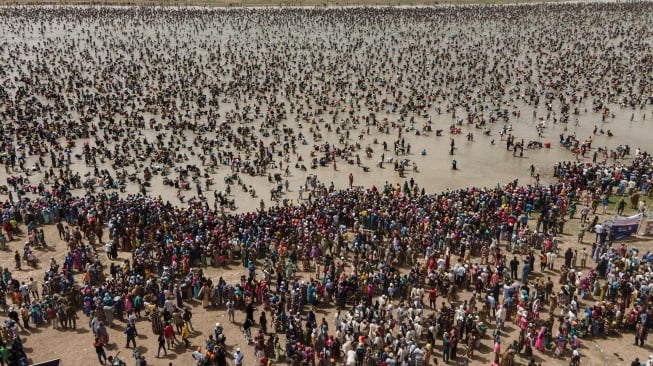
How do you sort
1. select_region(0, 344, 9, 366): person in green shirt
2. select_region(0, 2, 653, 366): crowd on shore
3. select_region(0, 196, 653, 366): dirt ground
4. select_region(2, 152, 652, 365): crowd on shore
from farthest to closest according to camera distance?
select_region(0, 2, 653, 366): crowd on shore
select_region(2, 152, 652, 365): crowd on shore
select_region(0, 196, 653, 366): dirt ground
select_region(0, 344, 9, 366): person in green shirt

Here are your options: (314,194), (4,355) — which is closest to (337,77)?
(314,194)

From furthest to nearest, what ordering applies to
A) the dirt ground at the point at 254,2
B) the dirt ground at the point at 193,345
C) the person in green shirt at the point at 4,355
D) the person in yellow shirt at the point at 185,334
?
1. the dirt ground at the point at 254,2
2. the person in yellow shirt at the point at 185,334
3. the dirt ground at the point at 193,345
4. the person in green shirt at the point at 4,355

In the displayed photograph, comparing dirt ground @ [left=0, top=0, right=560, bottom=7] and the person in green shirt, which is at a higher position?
dirt ground @ [left=0, top=0, right=560, bottom=7]

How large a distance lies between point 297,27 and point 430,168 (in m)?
64.9

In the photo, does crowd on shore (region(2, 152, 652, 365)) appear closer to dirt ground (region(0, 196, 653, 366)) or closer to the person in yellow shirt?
the person in yellow shirt

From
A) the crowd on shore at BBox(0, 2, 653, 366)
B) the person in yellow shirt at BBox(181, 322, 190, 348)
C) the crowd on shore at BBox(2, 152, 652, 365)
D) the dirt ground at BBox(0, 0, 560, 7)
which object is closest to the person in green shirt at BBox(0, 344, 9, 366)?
the crowd on shore at BBox(0, 2, 653, 366)

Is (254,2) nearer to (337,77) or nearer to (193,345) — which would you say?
(337,77)

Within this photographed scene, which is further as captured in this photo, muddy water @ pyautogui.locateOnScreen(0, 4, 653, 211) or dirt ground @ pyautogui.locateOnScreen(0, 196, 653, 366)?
muddy water @ pyautogui.locateOnScreen(0, 4, 653, 211)

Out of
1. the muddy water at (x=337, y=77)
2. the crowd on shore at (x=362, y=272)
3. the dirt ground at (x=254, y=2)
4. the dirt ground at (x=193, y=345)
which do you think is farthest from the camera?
the dirt ground at (x=254, y=2)

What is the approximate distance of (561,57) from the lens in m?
79.9

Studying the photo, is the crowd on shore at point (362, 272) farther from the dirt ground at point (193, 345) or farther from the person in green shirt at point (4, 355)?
the person in green shirt at point (4, 355)

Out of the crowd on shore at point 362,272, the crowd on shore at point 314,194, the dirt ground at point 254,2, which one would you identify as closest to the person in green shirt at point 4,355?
the crowd on shore at point 314,194

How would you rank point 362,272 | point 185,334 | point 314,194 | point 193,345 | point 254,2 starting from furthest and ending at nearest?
point 254,2 < point 314,194 < point 362,272 < point 193,345 < point 185,334

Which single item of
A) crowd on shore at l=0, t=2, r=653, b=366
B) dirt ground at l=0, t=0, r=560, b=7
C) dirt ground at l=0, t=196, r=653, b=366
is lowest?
dirt ground at l=0, t=196, r=653, b=366
